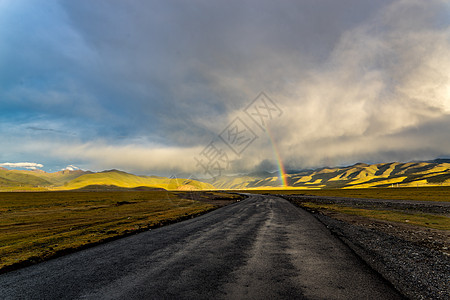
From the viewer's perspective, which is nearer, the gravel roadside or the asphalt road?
the asphalt road

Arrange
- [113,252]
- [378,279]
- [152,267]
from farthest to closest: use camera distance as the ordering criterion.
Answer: [113,252]
[152,267]
[378,279]

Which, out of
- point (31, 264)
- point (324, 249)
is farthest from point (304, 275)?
point (31, 264)

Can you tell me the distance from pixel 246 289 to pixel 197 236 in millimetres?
8342

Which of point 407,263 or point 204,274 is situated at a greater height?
point 204,274

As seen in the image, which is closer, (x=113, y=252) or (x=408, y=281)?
(x=408, y=281)

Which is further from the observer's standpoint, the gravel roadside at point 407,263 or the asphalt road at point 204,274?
the gravel roadside at point 407,263

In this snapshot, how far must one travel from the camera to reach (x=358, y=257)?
9094 mm

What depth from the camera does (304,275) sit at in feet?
23.5

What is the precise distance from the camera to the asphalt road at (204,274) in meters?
5.94

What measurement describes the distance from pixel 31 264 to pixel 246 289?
9630mm

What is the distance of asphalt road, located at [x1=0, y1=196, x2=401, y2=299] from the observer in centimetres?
594

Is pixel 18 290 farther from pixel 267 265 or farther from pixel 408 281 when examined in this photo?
pixel 408 281

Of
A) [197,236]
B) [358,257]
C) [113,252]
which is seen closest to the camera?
[358,257]

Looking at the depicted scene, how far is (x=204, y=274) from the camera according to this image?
A: 734cm
